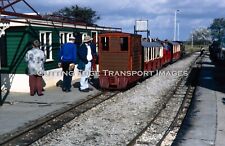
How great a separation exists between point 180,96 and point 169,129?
6249mm

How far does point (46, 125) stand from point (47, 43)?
7924mm

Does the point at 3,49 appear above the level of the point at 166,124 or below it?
above

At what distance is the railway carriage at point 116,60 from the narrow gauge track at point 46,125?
2570 mm

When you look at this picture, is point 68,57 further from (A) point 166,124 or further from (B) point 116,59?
(A) point 166,124

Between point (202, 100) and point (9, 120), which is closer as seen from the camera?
point (9, 120)

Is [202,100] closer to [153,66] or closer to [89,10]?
[153,66]

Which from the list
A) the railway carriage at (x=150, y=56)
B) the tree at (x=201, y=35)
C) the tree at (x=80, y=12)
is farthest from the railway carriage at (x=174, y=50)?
the tree at (x=201, y=35)

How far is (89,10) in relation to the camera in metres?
68.6

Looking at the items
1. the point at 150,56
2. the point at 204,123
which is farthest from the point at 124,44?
the point at 150,56

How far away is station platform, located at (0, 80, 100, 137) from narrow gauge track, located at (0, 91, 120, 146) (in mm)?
284

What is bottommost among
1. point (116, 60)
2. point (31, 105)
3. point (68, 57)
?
point (31, 105)

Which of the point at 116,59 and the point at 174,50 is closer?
the point at 116,59

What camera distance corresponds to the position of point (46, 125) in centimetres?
1022

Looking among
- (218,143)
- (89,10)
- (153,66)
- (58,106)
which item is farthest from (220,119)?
(89,10)
